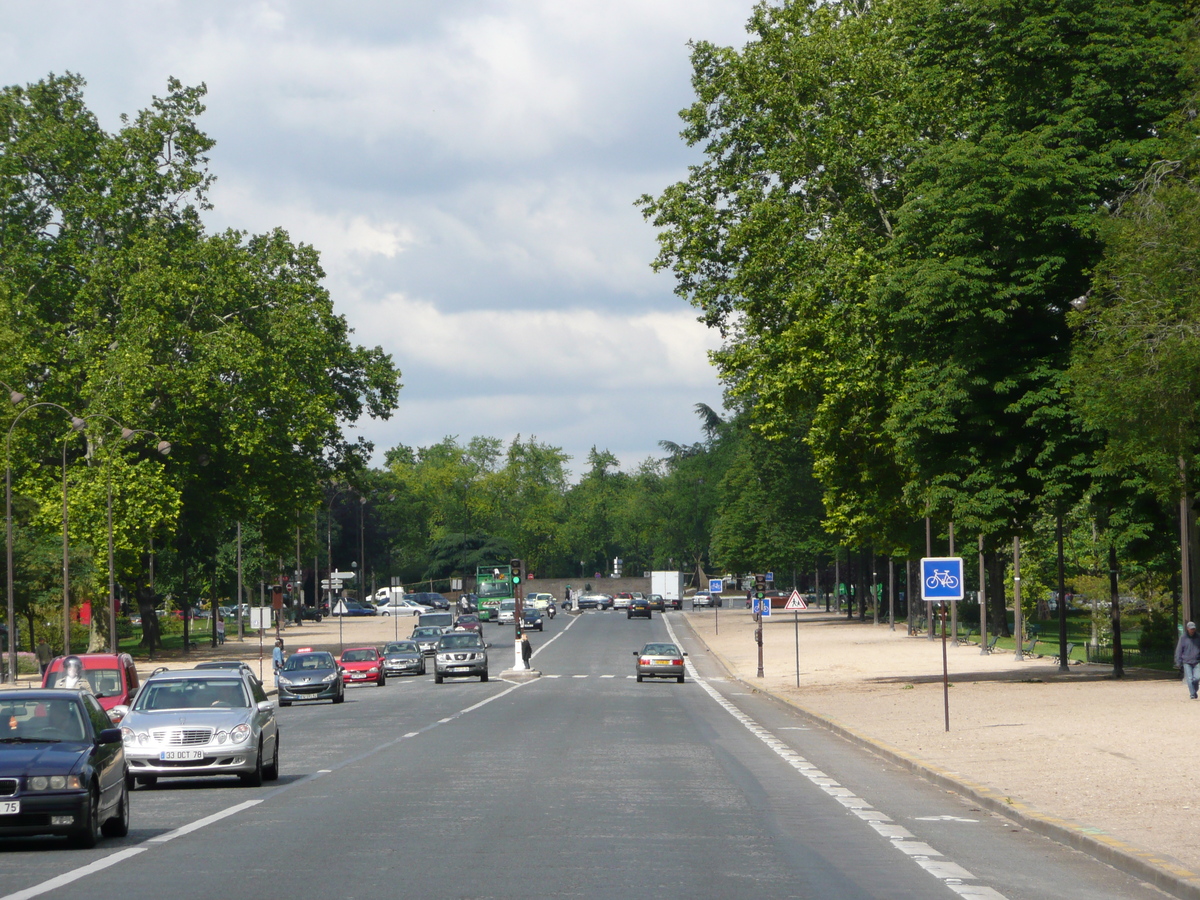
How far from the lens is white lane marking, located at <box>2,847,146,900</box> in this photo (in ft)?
32.5

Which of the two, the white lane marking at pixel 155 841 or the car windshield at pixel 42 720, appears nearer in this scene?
the white lane marking at pixel 155 841

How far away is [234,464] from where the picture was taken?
64250 millimetres

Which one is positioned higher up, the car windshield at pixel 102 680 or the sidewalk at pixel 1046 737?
the car windshield at pixel 102 680

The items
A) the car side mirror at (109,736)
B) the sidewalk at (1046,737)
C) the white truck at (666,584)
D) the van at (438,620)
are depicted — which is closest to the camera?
the sidewalk at (1046,737)

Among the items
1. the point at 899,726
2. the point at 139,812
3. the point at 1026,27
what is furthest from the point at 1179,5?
the point at 139,812

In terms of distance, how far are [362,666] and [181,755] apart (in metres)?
35.2

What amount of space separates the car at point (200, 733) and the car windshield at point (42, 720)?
4915 mm

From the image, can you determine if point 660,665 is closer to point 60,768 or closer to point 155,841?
point 155,841

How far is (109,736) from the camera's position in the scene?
12.9 m

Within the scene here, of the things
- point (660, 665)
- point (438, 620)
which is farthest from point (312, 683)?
point (438, 620)

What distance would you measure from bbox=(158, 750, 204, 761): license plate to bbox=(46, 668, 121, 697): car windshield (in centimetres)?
1189

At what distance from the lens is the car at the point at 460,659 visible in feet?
172

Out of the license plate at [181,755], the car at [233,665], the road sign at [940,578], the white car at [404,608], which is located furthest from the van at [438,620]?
the license plate at [181,755]

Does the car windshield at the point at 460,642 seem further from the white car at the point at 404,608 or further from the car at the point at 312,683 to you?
the white car at the point at 404,608
